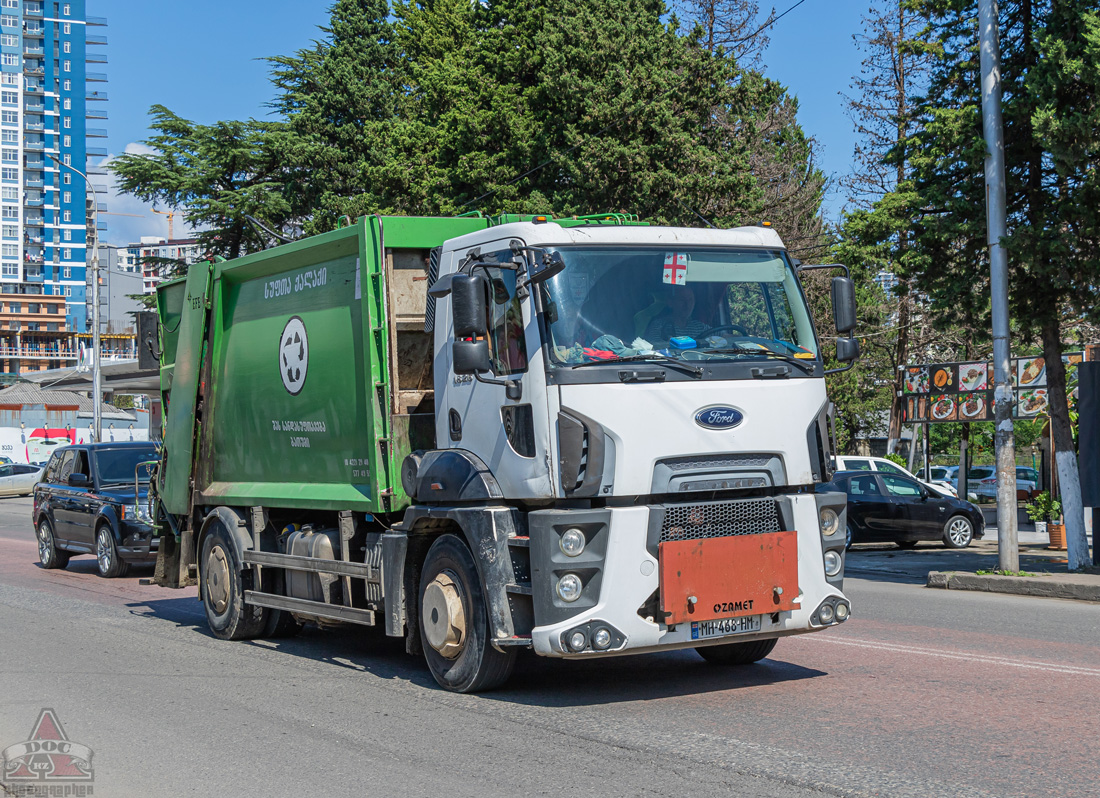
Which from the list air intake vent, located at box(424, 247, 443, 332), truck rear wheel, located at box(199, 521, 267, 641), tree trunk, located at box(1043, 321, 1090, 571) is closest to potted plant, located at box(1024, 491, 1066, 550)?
tree trunk, located at box(1043, 321, 1090, 571)

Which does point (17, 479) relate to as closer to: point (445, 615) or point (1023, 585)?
point (1023, 585)

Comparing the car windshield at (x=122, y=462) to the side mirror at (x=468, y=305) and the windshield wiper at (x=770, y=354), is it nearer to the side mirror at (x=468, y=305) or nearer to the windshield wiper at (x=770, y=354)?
the side mirror at (x=468, y=305)

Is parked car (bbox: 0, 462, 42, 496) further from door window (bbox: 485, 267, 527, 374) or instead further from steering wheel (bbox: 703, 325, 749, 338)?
steering wheel (bbox: 703, 325, 749, 338)

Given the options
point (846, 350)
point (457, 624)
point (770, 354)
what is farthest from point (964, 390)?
point (457, 624)

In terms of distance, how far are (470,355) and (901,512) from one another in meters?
15.9

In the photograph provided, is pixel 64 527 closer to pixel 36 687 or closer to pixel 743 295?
pixel 36 687

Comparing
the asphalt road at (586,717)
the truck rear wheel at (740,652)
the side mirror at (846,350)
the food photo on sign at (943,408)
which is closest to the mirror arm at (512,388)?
the asphalt road at (586,717)

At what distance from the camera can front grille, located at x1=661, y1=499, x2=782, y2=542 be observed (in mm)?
7008

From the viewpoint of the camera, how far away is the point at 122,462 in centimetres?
1762

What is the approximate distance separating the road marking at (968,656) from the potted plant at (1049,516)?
14.0m

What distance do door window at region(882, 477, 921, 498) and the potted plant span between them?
2770 millimetres

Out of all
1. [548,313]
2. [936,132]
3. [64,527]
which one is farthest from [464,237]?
[64,527]

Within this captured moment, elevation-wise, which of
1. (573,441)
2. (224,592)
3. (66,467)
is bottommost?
(224,592)

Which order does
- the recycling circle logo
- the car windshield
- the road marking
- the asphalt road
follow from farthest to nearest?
the car windshield, the recycling circle logo, the road marking, the asphalt road
